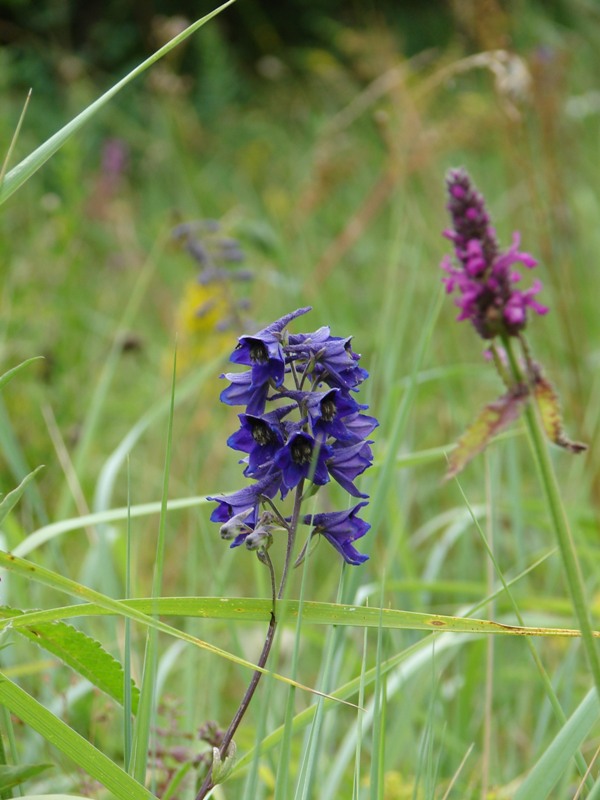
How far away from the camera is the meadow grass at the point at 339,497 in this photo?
4.16 ft

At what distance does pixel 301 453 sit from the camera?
4.03ft

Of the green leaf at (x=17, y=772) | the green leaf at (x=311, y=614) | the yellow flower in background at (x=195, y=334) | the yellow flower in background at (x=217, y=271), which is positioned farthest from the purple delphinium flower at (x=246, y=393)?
the yellow flower in background at (x=195, y=334)

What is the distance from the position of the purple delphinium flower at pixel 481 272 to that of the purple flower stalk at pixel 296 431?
9.0 inches

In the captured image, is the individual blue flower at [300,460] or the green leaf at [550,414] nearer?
the green leaf at [550,414]

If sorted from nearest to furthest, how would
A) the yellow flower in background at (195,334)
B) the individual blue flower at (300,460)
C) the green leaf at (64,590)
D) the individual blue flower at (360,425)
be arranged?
the green leaf at (64,590), the individual blue flower at (300,460), the individual blue flower at (360,425), the yellow flower in background at (195,334)

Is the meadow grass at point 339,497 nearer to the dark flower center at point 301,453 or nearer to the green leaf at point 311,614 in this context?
the green leaf at point 311,614

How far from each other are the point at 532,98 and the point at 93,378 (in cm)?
244

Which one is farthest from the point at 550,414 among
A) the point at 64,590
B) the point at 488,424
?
the point at 64,590

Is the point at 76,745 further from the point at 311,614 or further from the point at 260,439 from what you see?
the point at 260,439

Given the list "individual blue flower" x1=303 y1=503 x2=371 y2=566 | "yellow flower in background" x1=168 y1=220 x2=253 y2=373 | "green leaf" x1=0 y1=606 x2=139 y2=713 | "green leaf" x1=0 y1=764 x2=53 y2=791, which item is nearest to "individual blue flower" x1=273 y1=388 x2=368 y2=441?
"individual blue flower" x1=303 y1=503 x2=371 y2=566

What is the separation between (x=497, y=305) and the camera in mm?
1004

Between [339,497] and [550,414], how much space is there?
2052mm

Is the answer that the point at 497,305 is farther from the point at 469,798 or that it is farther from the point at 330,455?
the point at 469,798

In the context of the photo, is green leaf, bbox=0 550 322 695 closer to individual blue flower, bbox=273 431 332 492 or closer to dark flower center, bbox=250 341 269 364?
individual blue flower, bbox=273 431 332 492
